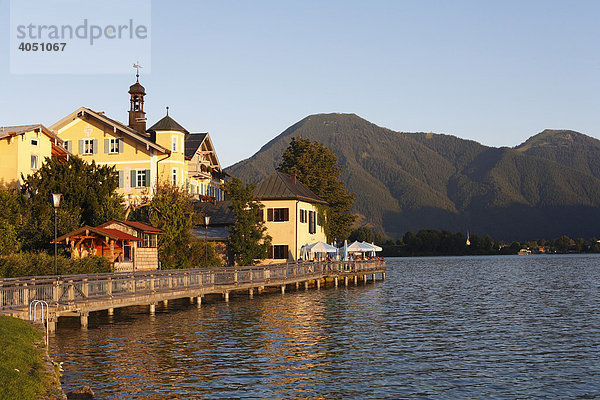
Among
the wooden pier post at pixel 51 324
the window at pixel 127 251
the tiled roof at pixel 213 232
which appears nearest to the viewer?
the wooden pier post at pixel 51 324

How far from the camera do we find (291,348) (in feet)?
91.7

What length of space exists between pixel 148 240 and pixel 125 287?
1549cm

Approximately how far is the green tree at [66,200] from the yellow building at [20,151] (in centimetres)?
119

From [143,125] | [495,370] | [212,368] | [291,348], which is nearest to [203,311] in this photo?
[291,348]

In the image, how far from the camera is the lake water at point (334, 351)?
20578mm

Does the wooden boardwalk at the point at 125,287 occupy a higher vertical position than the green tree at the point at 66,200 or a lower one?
lower

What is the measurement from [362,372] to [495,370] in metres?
4.40

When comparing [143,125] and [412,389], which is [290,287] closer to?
[143,125]

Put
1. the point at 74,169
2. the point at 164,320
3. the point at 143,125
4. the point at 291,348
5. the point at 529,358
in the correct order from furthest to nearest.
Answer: the point at 143,125 → the point at 74,169 → the point at 164,320 → the point at 291,348 → the point at 529,358

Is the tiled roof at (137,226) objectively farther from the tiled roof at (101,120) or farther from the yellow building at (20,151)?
the tiled roof at (101,120)

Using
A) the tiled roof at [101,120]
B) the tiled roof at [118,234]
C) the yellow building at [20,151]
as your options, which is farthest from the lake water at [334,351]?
the tiled roof at [101,120]

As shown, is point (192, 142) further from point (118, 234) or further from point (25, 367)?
point (25, 367)

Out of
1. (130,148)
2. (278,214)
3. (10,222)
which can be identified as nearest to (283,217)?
(278,214)

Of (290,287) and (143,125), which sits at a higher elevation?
(143,125)
